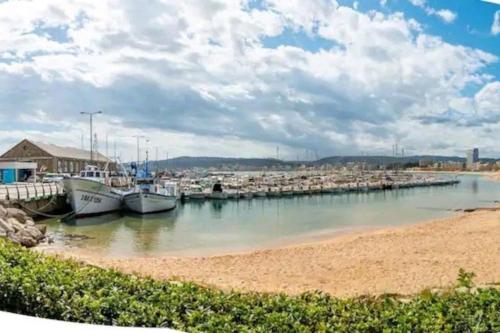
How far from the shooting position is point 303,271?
30.4 ft

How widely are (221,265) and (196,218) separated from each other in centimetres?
1238

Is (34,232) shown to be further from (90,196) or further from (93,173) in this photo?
(93,173)

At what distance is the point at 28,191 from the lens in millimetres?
20969

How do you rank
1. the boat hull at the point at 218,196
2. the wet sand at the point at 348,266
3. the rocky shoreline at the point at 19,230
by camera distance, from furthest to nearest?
1. the boat hull at the point at 218,196
2. the rocky shoreline at the point at 19,230
3. the wet sand at the point at 348,266

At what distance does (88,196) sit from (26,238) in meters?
8.90

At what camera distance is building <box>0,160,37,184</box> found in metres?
24.8

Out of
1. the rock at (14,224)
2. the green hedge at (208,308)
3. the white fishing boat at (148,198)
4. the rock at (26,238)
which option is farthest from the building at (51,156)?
the green hedge at (208,308)

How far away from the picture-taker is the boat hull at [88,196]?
20734mm

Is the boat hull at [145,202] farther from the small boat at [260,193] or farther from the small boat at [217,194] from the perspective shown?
the small boat at [260,193]

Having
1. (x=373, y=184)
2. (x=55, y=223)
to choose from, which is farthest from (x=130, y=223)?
(x=373, y=184)

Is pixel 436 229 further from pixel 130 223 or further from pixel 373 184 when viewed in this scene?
pixel 373 184

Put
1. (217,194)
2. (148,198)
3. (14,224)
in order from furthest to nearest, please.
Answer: (217,194), (148,198), (14,224)

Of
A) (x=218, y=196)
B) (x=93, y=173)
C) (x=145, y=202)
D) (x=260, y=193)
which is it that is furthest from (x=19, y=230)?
(x=260, y=193)

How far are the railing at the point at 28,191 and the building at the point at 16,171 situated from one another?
60.9 inches
